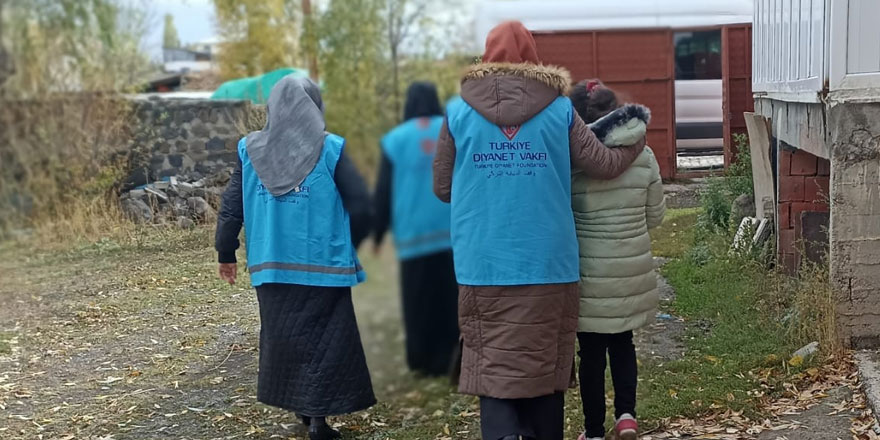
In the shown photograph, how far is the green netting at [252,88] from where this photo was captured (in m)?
2.59

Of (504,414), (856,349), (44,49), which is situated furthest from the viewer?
(856,349)

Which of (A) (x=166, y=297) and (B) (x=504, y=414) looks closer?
(B) (x=504, y=414)

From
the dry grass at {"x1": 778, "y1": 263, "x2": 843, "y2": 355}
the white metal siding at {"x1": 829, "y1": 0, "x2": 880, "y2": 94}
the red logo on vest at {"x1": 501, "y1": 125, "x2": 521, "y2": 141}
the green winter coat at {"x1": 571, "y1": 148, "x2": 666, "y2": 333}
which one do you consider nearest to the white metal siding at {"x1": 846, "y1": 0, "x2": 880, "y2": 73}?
the white metal siding at {"x1": 829, "y1": 0, "x2": 880, "y2": 94}

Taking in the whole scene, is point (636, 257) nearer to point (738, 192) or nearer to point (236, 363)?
point (738, 192)

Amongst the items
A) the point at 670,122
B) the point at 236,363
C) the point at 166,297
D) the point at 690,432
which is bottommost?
the point at 690,432

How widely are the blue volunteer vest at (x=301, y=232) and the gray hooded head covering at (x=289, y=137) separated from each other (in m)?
0.03

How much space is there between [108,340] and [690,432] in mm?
2098

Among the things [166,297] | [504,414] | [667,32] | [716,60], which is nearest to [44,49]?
[166,297]

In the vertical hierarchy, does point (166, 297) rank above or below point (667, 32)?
below

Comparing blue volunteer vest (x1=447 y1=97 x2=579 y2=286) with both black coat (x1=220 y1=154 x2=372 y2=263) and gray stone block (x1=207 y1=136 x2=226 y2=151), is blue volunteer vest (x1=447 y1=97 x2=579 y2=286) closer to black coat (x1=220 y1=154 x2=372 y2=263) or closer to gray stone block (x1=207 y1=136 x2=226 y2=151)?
black coat (x1=220 y1=154 x2=372 y2=263)

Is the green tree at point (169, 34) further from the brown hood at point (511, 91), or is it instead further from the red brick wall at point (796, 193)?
→ the red brick wall at point (796, 193)

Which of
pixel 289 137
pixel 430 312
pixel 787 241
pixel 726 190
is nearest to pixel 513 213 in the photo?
pixel 430 312

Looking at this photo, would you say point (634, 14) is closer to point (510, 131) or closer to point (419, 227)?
point (510, 131)

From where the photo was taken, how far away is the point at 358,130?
6.81 feet
